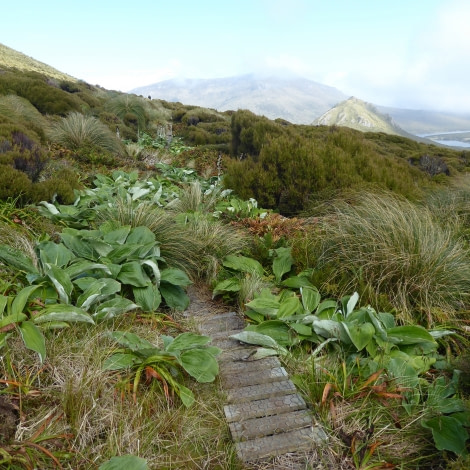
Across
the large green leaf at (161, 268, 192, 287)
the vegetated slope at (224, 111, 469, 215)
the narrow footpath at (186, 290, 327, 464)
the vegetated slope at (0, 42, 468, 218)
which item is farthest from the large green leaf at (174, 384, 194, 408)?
the vegetated slope at (224, 111, 469, 215)

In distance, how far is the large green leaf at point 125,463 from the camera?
1.56 metres

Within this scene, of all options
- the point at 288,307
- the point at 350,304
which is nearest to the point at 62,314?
the point at 288,307

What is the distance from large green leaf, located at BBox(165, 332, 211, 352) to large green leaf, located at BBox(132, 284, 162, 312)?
21.1 inches

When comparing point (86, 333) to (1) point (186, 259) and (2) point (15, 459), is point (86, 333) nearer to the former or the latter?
(2) point (15, 459)

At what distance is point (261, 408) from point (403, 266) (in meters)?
2.00

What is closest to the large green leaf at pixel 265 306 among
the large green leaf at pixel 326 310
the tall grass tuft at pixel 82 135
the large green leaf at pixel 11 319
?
the large green leaf at pixel 326 310

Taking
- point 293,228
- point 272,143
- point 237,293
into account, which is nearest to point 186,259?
point 237,293

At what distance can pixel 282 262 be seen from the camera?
3.85 metres

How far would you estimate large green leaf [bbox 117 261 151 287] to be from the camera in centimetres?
293

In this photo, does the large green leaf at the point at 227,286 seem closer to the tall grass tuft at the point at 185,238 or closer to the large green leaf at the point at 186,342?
the tall grass tuft at the point at 185,238

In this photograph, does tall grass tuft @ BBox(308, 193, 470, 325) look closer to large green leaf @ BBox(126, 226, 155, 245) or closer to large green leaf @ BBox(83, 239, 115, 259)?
large green leaf @ BBox(126, 226, 155, 245)

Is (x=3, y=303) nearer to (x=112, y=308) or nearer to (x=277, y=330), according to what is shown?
(x=112, y=308)

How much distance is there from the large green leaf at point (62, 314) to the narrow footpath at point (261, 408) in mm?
896

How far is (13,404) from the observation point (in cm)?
174
